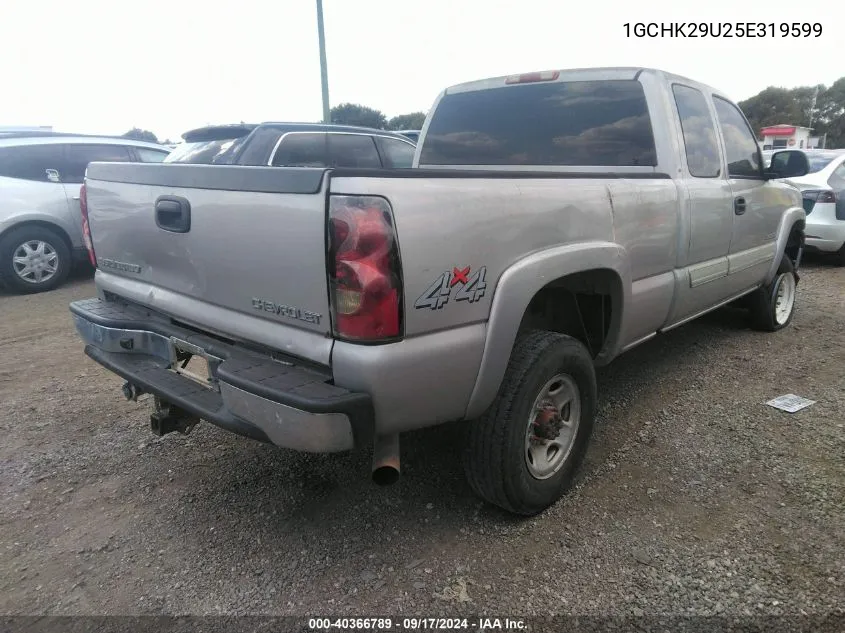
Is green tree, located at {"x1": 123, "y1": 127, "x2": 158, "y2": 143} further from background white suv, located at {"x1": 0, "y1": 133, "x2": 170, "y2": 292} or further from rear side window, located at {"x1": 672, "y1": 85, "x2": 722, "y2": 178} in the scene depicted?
rear side window, located at {"x1": 672, "y1": 85, "x2": 722, "y2": 178}

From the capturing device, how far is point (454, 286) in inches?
78.5

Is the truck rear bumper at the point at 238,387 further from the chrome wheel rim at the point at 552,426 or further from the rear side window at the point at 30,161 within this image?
the rear side window at the point at 30,161

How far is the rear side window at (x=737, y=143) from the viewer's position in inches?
157

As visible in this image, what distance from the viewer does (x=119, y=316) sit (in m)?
2.68

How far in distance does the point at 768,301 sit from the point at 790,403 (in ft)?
5.07

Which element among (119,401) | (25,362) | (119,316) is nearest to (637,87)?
(119,316)

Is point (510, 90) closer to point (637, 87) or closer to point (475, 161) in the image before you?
point (475, 161)

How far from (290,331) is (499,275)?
76cm

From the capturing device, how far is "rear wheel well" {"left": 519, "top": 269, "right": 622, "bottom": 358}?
8.86 feet

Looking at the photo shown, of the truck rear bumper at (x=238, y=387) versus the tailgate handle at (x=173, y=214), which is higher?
the tailgate handle at (x=173, y=214)

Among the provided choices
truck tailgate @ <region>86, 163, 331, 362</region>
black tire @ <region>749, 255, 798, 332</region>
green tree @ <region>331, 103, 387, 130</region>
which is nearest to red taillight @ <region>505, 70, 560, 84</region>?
truck tailgate @ <region>86, 163, 331, 362</region>

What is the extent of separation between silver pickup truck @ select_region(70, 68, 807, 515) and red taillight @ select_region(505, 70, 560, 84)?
27mm

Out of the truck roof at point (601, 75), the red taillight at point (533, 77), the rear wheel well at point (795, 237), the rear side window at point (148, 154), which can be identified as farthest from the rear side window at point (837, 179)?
the rear side window at point (148, 154)

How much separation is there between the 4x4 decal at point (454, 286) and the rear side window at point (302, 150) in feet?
13.3
